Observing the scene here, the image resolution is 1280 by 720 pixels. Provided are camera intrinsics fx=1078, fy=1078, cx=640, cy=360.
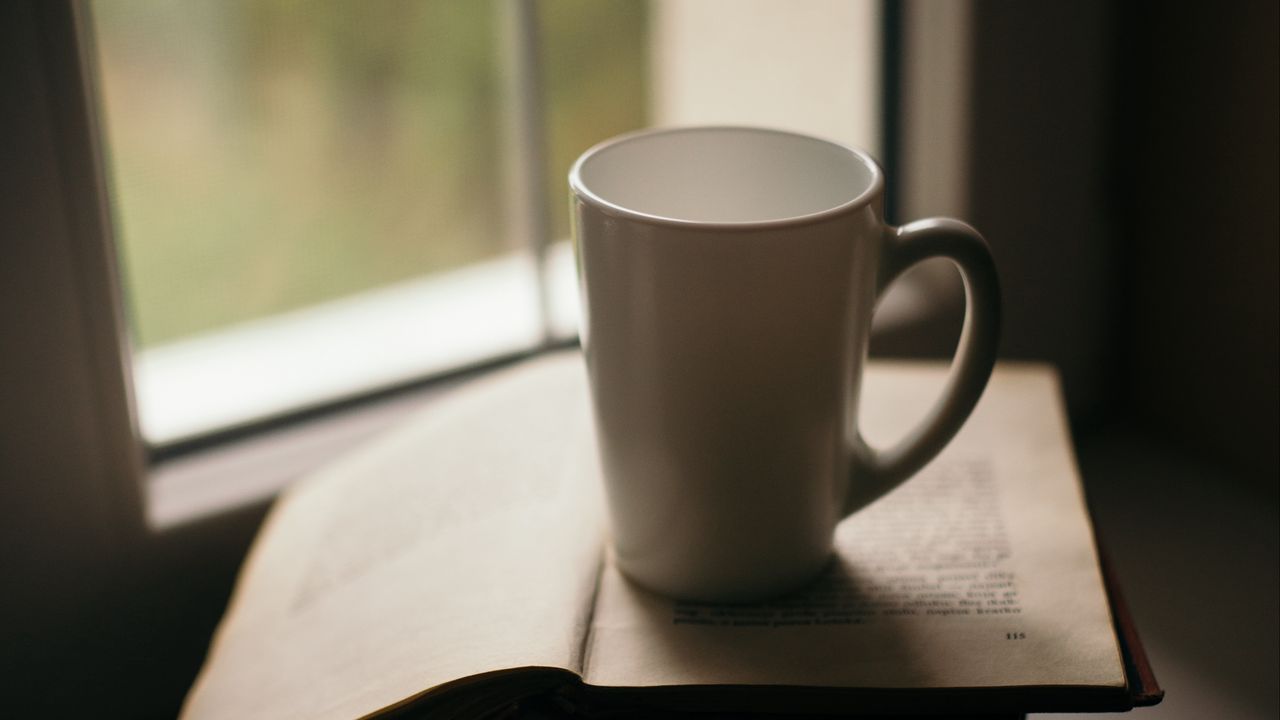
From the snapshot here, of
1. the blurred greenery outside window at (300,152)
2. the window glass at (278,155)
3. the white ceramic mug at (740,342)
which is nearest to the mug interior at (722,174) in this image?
the white ceramic mug at (740,342)

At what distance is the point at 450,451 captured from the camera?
577 mm

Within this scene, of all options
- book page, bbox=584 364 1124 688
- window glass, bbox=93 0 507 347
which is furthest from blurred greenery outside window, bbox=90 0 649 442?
book page, bbox=584 364 1124 688

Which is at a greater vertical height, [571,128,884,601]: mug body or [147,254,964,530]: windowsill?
[571,128,884,601]: mug body

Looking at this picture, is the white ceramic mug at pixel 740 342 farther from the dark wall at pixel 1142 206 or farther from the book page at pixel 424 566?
the dark wall at pixel 1142 206

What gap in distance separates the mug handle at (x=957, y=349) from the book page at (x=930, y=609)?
43 mm

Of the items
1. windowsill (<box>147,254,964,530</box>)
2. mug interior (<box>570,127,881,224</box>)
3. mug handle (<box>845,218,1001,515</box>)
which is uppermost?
mug interior (<box>570,127,881,224</box>)

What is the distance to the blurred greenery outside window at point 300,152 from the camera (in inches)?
27.3

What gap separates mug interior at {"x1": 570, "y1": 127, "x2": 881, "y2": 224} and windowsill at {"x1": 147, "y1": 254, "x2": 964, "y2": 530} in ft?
1.01

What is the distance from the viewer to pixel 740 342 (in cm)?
37

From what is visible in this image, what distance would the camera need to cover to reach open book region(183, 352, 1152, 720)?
1.28 ft

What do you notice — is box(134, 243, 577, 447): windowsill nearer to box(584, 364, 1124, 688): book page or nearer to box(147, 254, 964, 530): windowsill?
box(147, 254, 964, 530): windowsill

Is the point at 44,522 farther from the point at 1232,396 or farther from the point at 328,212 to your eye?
the point at 1232,396

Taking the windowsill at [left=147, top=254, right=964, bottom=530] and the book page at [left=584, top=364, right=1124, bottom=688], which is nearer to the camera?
the book page at [left=584, top=364, right=1124, bottom=688]

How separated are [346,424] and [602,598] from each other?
31cm
